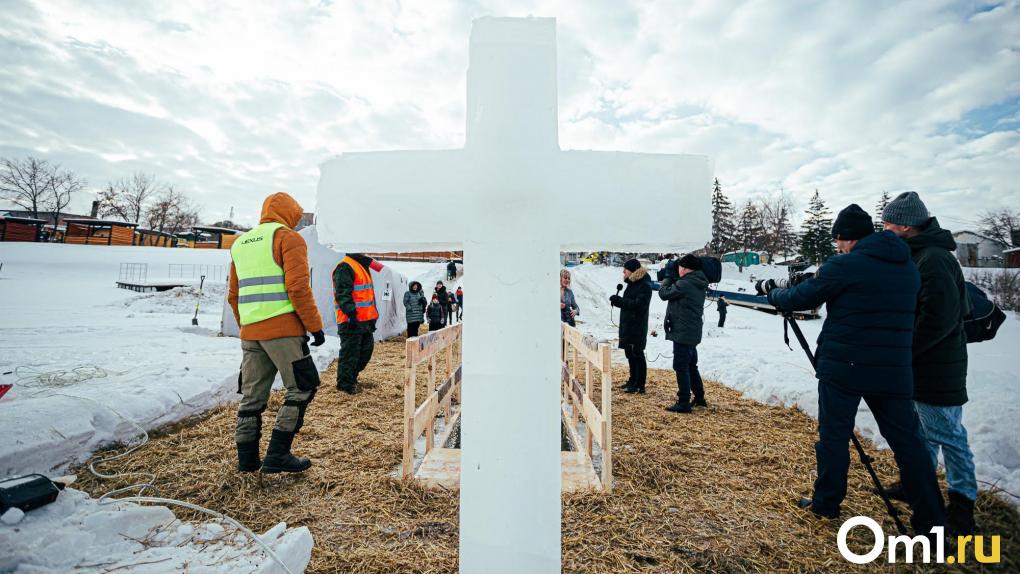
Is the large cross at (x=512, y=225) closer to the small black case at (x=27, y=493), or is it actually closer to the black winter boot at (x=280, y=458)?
the small black case at (x=27, y=493)

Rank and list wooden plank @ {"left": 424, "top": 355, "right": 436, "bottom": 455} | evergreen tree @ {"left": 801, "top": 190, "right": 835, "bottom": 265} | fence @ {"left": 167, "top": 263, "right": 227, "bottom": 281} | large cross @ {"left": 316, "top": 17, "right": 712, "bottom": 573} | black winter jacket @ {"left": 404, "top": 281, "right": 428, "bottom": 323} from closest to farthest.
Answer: large cross @ {"left": 316, "top": 17, "right": 712, "bottom": 573} → wooden plank @ {"left": 424, "top": 355, "right": 436, "bottom": 455} → black winter jacket @ {"left": 404, "top": 281, "right": 428, "bottom": 323} → fence @ {"left": 167, "top": 263, "right": 227, "bottom": 281} → evergreen tree @ {"left": 801, "top": 190, "right": 835, "bottom": 265}

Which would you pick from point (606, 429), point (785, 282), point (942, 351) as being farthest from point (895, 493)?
point (606, 429)

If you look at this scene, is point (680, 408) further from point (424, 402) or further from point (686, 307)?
point (424, 402)

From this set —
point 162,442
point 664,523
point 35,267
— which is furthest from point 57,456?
point 35,267

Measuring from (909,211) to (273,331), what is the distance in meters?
4.30

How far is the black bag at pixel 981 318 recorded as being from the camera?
287cm

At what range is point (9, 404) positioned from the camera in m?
3.29

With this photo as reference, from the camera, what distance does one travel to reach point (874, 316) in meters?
2.42

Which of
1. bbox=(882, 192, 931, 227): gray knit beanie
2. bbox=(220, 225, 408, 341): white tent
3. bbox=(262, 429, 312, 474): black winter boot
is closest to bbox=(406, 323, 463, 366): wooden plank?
bbox=(262, 429, 312, 474): black winter boot

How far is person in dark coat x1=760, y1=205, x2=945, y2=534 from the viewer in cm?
238

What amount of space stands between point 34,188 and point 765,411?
5918 cm

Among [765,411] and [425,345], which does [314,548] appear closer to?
[425,345]

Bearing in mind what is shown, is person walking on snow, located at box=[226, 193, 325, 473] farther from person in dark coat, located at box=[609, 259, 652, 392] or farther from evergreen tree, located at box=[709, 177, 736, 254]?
evergreen tree, located at box=[709, 177, 736, 254]

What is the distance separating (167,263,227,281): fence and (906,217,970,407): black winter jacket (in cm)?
2956
